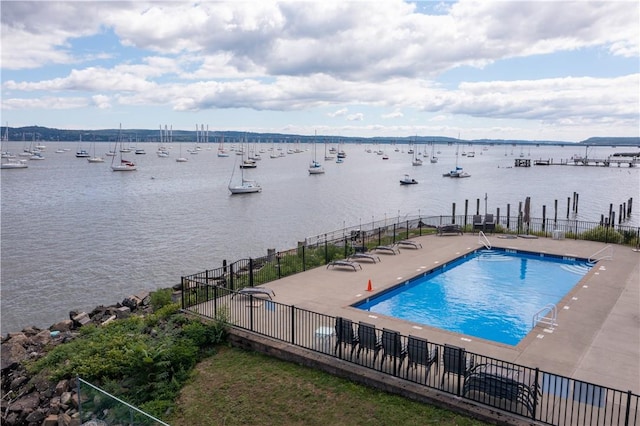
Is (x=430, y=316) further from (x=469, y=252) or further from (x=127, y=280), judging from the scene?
(x=127, y=280)

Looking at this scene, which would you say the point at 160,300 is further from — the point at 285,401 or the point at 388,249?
the point at 388,249

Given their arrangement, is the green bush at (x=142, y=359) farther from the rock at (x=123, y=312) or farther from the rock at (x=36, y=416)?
the rock at (x=123, y=312)

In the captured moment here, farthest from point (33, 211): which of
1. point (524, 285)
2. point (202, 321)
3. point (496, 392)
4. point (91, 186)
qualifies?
point (496, 392)

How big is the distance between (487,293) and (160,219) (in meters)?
39.6

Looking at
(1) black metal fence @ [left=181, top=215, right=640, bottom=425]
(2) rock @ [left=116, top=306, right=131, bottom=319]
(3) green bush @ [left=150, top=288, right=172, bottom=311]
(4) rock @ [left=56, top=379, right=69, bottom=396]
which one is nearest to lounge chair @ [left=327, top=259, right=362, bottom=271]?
(1) black metal fence @ [left=181, top=215, right=640, bottom=425]

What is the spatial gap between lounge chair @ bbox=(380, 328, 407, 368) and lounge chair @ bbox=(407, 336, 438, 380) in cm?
27

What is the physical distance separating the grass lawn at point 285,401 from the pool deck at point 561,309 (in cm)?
337

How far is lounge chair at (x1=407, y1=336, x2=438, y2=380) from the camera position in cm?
1103

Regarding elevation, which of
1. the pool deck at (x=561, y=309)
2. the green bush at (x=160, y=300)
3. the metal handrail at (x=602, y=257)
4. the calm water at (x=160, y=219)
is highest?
the metal handrail at (x=602, y=257)

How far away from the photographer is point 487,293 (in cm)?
2061

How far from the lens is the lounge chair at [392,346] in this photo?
1138cm

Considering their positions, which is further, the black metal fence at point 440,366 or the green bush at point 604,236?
the green bush at point 604,236

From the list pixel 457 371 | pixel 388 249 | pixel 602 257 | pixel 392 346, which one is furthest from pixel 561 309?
pixel 388 249

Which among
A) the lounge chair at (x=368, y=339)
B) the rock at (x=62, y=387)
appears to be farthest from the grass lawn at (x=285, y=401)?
the rock at (x=62, y=387)
